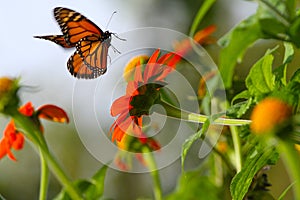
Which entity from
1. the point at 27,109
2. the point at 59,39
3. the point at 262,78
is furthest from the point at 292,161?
the point at 27,109

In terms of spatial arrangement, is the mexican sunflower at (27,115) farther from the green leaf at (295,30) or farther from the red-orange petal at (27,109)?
the green leaf at (295,30)

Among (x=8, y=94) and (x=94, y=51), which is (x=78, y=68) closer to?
(x=94, y=51)

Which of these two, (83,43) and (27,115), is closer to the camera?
(83,43)

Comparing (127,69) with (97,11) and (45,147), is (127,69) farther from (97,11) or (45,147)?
(97,11)

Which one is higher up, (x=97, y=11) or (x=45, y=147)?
(x=97, y=11)

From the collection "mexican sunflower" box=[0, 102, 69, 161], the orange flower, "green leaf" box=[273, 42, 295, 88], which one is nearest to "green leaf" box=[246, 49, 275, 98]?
"green leaf" box=[273, 42, 295, 88]

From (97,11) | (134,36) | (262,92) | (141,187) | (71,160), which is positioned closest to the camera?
(262,92)


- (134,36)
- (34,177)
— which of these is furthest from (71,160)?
(134,36)
